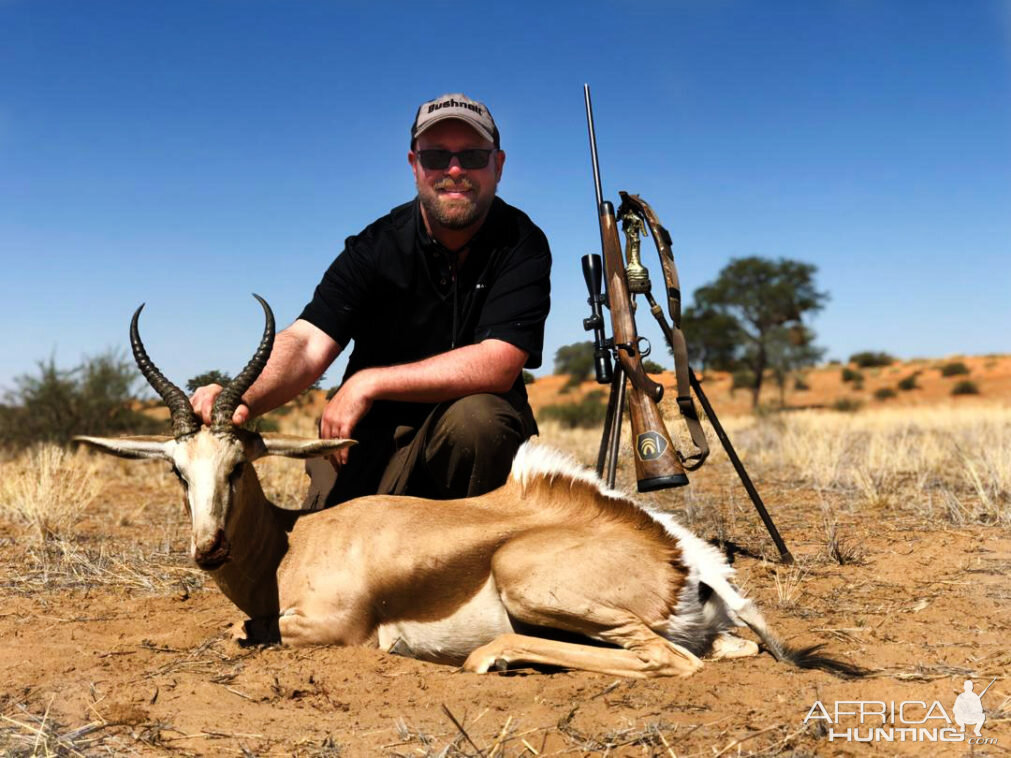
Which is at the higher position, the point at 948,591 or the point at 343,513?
the point at 343,513

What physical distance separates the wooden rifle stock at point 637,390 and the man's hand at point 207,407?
7.77 ft

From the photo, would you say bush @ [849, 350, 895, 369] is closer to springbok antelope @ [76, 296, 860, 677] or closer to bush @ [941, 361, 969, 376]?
bush @ [941, 361, 969, 376]

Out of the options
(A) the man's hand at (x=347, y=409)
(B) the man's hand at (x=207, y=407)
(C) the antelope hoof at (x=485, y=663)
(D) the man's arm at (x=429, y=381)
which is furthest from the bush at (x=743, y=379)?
(C) the antelope hoof at (x=485, y=663)

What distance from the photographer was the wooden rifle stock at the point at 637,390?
522cm

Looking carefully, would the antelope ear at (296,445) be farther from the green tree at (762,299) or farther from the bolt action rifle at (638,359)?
the green tree at (762,299)

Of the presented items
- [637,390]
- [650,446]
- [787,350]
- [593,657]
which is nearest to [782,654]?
[593,657]

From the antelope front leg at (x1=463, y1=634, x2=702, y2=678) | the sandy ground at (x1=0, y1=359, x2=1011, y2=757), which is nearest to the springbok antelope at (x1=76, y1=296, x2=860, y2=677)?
the antelope front leg at (x1=463, y1=634, x2=702, y2=678)

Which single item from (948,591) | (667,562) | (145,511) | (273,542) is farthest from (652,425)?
(145,511)

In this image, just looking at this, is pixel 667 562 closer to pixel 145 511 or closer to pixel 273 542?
pixel 273 542

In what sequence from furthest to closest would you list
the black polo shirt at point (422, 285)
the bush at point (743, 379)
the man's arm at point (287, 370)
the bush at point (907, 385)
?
the bush at point (907, 385)
the bush at point (743, 379)
the black polo shirt at point (422, 285)
the man's arm at point (287, 370)

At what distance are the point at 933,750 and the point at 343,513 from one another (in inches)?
115

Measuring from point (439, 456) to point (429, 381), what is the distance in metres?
0.53

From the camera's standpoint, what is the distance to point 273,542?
176 inches

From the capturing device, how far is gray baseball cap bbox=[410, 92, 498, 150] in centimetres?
557
